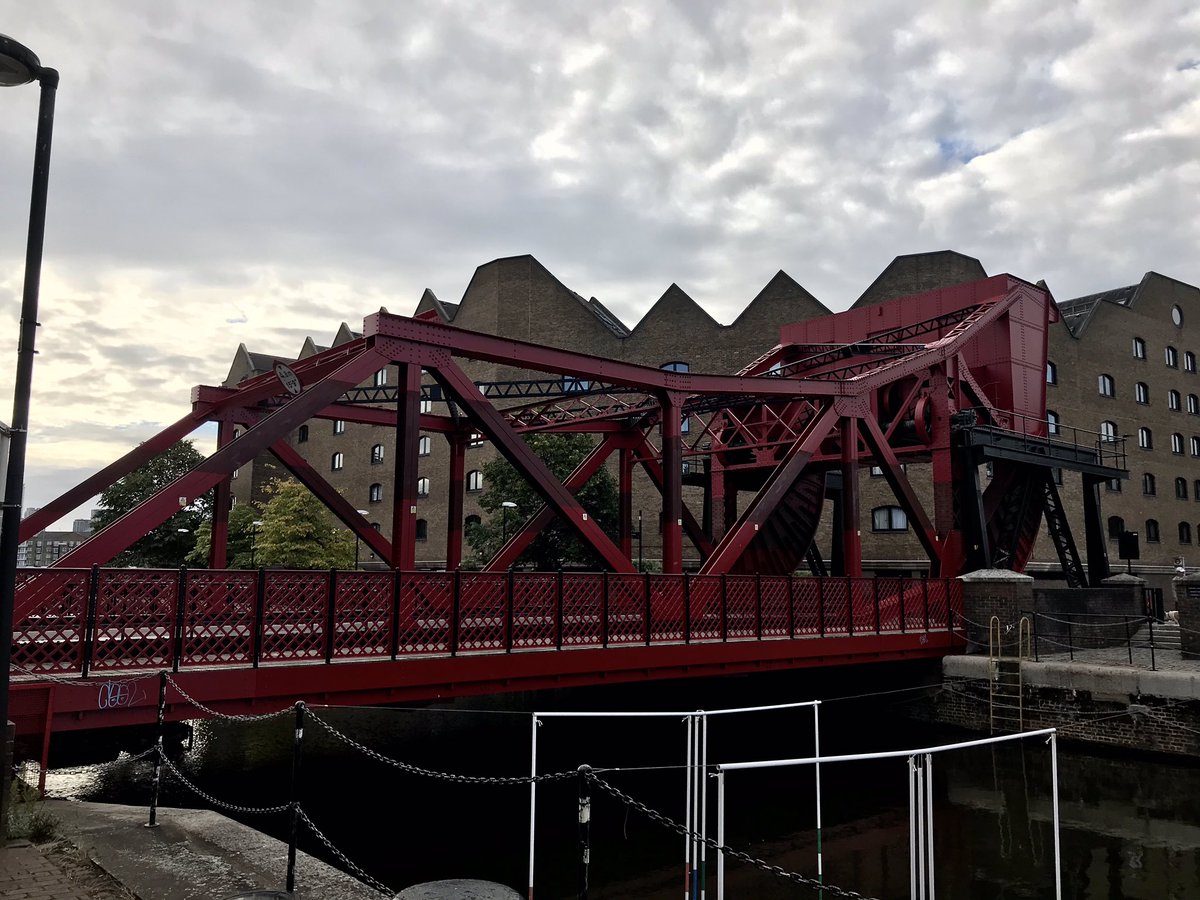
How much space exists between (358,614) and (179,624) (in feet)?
6.50

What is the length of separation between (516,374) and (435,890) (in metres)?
42.7

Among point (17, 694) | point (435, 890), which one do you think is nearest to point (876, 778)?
point (435, 890)

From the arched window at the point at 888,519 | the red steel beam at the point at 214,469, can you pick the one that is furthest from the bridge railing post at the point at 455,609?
the arched window at the point at 888,519

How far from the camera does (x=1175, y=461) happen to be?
4497cm

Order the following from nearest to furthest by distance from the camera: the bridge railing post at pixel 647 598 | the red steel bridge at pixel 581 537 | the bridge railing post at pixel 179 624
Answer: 1. the bridge railing post at pixel 179 624
2. the red steel bridge at pixel 581 537
3. the bridge railing post at pixel 647 598

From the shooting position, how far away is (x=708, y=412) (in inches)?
886

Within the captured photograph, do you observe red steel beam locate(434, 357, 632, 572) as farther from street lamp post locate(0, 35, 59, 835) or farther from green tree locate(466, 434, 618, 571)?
green tree locate(466, 434, 618, 571)

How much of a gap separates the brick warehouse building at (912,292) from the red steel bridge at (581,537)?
13238 mm

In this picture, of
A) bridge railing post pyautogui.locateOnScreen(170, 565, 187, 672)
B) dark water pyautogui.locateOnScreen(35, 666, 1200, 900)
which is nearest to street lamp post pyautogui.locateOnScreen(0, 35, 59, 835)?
bridge railing post pyautogui.locateOnScreen(170, 565, 187, 672)

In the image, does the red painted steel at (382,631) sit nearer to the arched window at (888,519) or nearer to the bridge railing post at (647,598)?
the bridge railing post at (647,598)

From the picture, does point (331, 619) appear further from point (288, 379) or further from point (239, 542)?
point (239, 542)

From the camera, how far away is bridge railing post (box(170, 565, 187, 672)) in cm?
849

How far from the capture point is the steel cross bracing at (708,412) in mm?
11672

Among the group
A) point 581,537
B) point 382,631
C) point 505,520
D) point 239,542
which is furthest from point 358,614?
point 239,542
